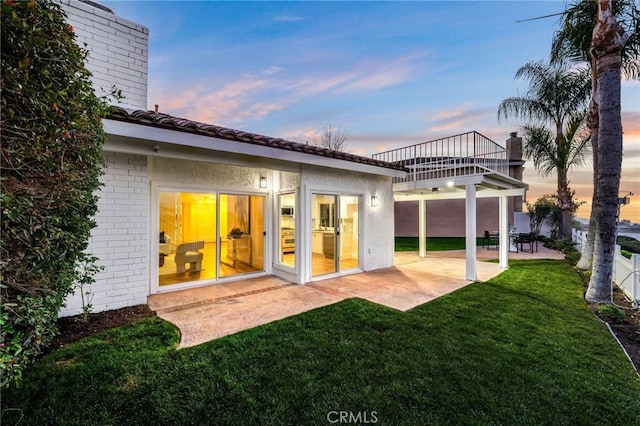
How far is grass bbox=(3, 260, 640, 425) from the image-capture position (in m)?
2.87

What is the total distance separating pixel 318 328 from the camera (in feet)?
16.3

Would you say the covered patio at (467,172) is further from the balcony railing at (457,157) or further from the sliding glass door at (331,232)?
the sliding glass door at (331,232)

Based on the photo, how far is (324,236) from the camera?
9000mm

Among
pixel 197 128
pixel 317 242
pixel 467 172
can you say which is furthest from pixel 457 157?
pixel 197 128

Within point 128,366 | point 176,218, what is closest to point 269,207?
point 176,218

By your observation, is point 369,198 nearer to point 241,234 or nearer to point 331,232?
point 331,232

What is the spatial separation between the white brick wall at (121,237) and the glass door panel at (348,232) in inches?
215

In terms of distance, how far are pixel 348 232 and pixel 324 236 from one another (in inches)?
37.9

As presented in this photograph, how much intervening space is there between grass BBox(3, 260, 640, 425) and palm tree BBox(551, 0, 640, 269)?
19.3 feet

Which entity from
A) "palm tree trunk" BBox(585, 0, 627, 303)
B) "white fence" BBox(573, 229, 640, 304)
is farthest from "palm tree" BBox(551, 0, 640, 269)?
"white fence" BBox(573, 229, 640, 304)

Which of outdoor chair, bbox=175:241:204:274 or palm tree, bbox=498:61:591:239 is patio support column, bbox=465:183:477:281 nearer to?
outdoor chair, bbox=175:241:204:274

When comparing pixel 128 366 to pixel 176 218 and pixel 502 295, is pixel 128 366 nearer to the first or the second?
pixel 176 218

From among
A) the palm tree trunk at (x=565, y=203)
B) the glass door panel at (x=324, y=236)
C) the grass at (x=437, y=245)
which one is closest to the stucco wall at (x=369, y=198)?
the glass door panel at (x=324, y=236)

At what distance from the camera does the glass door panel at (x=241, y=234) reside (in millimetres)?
8273
